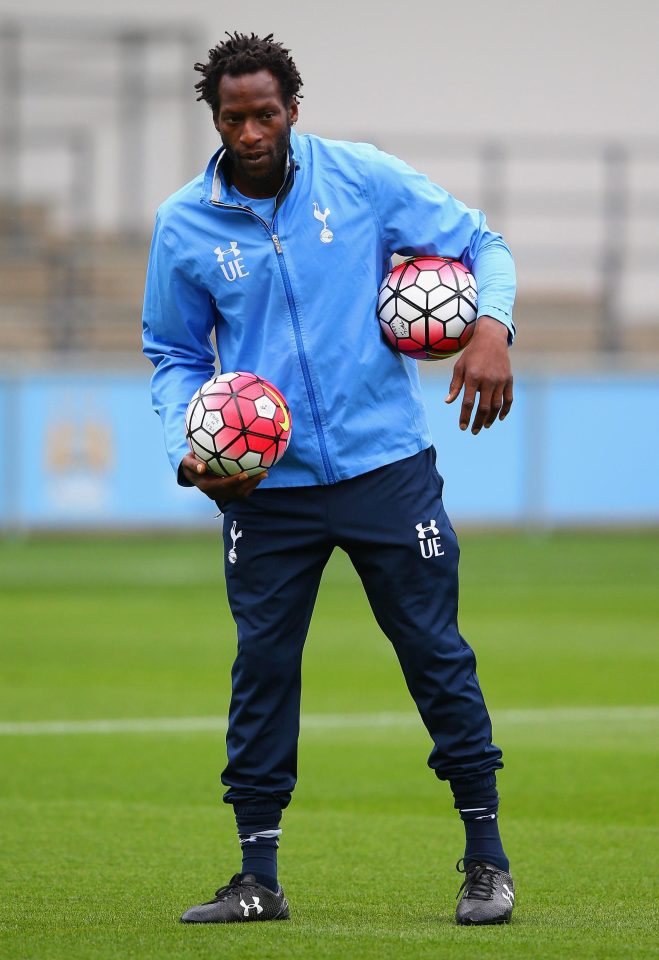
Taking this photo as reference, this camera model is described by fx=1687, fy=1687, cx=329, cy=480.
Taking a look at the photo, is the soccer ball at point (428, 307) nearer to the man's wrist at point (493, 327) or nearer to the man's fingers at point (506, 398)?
the man's wrist at point (493, 327)

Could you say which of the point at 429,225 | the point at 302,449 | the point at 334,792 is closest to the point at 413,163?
the point at 334,792

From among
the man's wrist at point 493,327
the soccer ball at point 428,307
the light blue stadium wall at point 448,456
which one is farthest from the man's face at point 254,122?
the light blue stadium wall at point 448,456

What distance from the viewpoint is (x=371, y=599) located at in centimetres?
Answer: 433

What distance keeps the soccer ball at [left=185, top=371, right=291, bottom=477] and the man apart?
0.21ft

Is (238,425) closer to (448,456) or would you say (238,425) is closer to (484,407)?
(484,407)

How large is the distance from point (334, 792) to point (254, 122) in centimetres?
288

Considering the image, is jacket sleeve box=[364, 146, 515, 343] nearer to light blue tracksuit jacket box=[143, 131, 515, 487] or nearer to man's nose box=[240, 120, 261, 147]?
light blue tracksuit jacket box=[143, 131, 515, 487]

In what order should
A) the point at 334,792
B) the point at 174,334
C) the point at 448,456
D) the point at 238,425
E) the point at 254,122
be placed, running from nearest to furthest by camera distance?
the point at 238,425
the point at 254,122
the point at 174,334
the point at 334,792
the point at 448,456

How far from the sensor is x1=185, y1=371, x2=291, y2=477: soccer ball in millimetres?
4094

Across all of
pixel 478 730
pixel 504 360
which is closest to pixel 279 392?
pixel 504 360

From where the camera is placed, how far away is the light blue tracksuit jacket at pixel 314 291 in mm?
4258

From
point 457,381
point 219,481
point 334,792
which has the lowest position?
point 334,792

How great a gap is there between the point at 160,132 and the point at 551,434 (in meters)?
6.91

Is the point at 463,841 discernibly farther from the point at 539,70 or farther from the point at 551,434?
the point at 539,70
